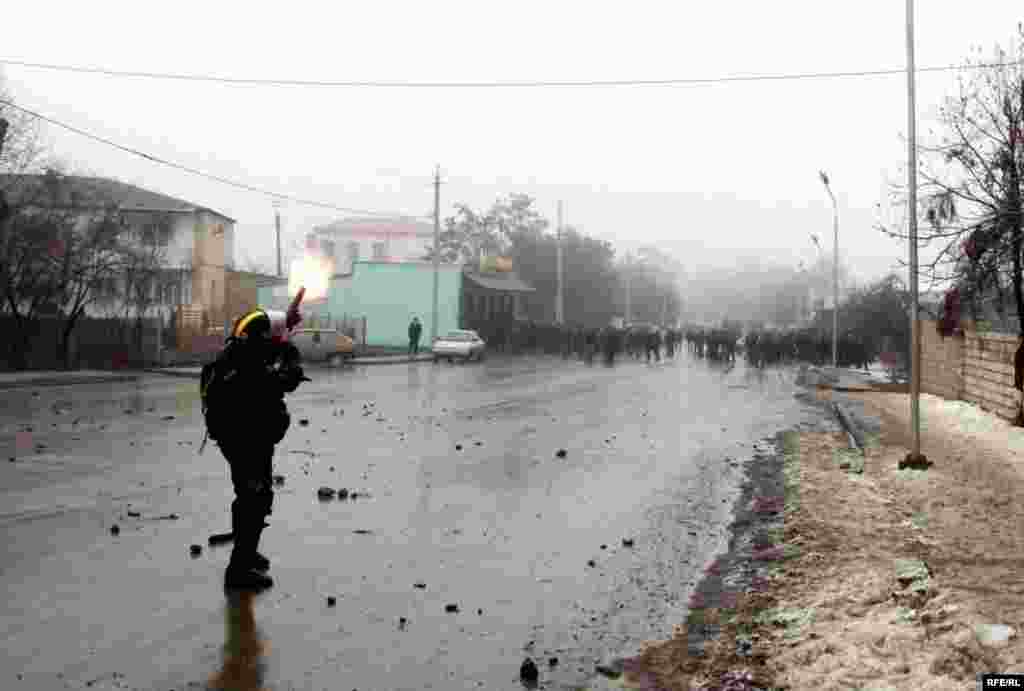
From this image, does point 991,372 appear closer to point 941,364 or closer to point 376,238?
point 941,364

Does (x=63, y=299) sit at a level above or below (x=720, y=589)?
above

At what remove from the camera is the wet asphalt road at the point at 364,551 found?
17.0 feet

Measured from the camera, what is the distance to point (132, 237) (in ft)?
131

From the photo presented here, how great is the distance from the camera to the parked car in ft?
126

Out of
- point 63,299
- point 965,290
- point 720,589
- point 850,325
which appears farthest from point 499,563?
point 850,325

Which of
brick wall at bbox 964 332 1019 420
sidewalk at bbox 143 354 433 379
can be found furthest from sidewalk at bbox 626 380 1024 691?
sidewalk at bbox 143 354 433 379

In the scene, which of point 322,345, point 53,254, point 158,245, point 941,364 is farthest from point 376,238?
point 941,364

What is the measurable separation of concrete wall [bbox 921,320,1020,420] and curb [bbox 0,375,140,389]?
71.6ft

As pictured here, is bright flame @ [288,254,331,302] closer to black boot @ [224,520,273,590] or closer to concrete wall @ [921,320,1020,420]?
black boot @ [224,520,273,590]

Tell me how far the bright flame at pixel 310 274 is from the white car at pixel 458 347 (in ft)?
115

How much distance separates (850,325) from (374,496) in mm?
57291

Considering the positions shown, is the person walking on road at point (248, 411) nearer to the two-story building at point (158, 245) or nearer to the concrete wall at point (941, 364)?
the concrete wall at point (941, 364)

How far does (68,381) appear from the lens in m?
27.1

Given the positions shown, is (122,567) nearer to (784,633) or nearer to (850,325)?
(784,633)
